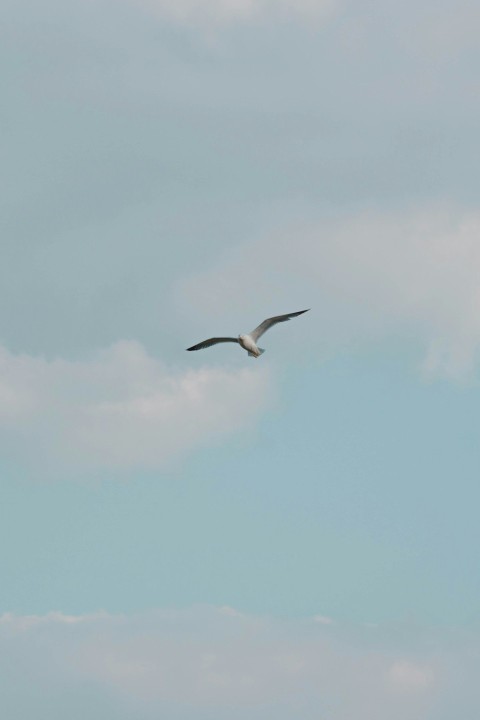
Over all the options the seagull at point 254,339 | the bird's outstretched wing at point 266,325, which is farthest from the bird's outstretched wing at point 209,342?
the bird's outstretched wing at point 266,325

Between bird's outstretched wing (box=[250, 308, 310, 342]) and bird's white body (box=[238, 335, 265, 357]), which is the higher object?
bird's outstretched wing (box=[250, 308, 310, 342])

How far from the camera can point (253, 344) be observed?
12938cm

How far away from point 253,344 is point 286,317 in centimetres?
500

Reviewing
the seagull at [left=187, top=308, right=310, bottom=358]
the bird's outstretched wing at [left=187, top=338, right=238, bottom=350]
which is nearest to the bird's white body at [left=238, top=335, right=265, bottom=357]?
the seagull at [left=187, top=308, right=310, bottom=358]

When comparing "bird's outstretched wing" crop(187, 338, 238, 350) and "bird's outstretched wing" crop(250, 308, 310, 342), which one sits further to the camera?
"bird's outstretched wing" crop(187, 338, 238, 350)

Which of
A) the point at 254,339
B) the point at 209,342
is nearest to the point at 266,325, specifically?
the point at 254,339

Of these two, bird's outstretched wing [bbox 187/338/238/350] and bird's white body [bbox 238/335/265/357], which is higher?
bird's outstretched wing [bbox 187/338/238/350]

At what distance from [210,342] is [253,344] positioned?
6.81m

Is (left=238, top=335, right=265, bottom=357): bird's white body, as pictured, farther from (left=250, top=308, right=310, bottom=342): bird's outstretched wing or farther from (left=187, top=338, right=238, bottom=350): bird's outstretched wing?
(left=187, top=338, right=238, bottom=350): bird's outstretched wing

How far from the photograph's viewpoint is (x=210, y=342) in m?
134

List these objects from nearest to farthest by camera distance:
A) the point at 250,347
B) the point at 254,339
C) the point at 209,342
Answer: the point at 250,347
the point at 254,339
the point at 209,342

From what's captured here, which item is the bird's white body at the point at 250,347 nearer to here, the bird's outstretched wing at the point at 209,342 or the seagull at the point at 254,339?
the seagull at the point at 254,339

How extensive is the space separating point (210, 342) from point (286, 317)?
10.2m

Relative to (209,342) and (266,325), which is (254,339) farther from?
(209,342)
